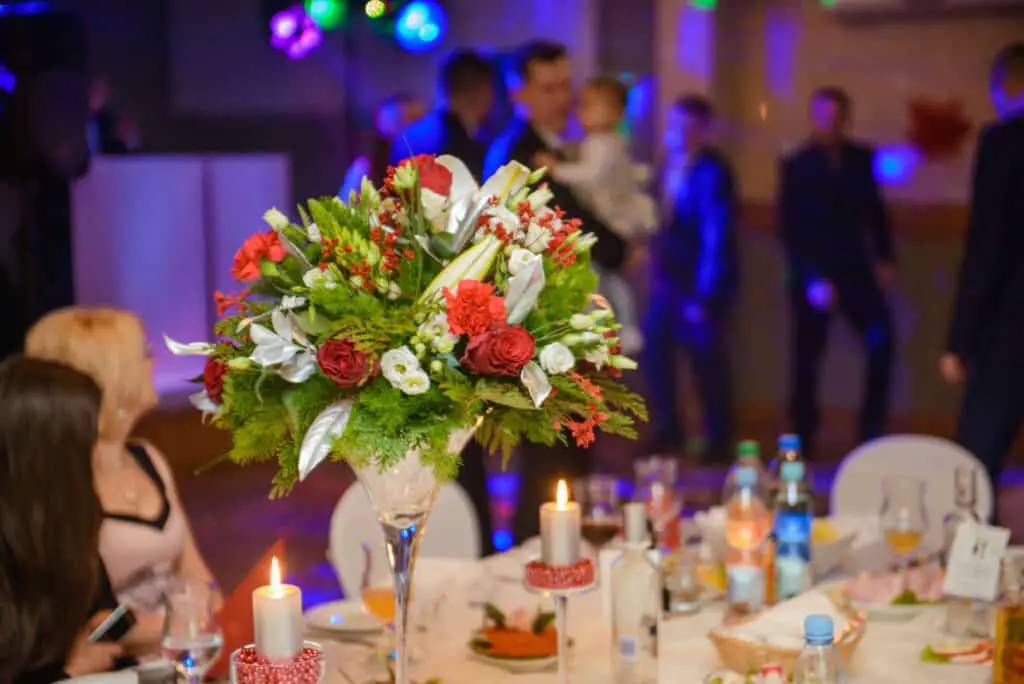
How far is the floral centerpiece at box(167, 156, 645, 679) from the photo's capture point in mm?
1684

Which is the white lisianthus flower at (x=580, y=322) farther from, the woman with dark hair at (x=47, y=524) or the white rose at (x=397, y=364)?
the woman with dark hair at (x=47, y=524)

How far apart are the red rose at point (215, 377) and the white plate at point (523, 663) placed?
65cm

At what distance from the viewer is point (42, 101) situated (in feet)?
16.9

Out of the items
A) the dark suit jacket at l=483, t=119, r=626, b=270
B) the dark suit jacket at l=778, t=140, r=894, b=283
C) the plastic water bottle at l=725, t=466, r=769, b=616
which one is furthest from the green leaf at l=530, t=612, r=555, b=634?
the dark suit jacket at l=778, t=140, r=894, b=283

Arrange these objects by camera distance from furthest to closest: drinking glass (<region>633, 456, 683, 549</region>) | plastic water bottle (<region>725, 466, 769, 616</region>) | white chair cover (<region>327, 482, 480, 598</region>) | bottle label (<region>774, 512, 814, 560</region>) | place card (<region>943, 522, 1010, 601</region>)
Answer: white chair cover (<region>327, 482, 480, 598</region>) < drinking glass (<region>633, 456, 683, 549</region>) < bottle label (<region>774, 512, 814, 560</region>) < plastic water bottle (<region>725, 466, 769, 616</region>) < place card (<region>943, 522, 1010, 601</region>)

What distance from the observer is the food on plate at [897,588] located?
2.50 m

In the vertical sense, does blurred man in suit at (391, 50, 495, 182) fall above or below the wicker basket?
above

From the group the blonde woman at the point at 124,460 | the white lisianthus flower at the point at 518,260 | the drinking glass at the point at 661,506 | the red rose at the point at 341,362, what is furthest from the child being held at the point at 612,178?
the red rose at the point at 341,362

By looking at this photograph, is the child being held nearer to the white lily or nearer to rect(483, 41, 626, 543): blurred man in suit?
rect(483, 41, 626, 543): blurred man in suit

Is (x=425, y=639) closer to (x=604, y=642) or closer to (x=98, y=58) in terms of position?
(x=604, y=642)

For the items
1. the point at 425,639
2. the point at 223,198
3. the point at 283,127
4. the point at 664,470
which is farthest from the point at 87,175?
the point at 425,639

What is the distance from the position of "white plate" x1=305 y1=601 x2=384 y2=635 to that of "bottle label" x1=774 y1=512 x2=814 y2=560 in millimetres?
789

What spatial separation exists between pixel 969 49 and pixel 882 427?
1.85 m

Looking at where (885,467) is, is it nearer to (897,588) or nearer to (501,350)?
(897,588)
